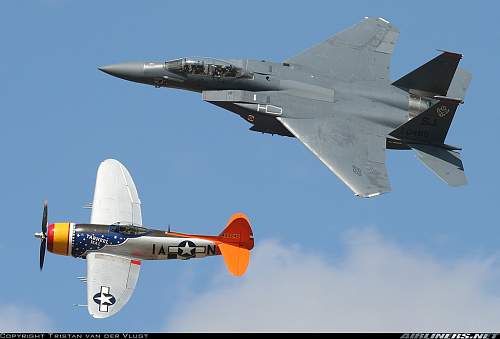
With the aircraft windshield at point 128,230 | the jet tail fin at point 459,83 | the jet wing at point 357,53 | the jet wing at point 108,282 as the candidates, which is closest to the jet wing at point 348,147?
the jet wing at point 357,53

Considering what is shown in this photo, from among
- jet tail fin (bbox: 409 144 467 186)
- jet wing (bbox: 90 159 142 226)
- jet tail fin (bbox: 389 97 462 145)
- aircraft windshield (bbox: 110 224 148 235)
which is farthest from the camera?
jet tail fin (bbox: 389 97 462 145)

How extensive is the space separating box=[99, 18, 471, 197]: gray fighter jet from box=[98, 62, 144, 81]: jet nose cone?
0.04 meters

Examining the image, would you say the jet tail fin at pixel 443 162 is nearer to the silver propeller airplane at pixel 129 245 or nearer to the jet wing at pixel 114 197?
the silver propeller airplane at pixel 129 245

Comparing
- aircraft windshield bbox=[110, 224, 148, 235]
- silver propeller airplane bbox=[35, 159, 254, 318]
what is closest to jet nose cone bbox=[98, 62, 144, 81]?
silver propeller airplane bbox=[35, 159, 254, 318]

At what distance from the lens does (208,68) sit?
190ft

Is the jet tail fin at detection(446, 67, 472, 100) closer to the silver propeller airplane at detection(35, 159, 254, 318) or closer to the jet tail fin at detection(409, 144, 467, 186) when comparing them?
the jet tail fin at detection(409, 144, 467, 186)

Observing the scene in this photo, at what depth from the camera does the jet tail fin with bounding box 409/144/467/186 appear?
186 ft

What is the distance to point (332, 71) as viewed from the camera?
59.5 metres

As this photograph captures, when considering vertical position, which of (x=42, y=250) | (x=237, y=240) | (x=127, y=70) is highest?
(x=127, y=70)

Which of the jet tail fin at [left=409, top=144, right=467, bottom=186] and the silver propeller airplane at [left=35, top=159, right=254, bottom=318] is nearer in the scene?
the silver propeller airplane at [left=35, top=159, right=254, bottom=318]

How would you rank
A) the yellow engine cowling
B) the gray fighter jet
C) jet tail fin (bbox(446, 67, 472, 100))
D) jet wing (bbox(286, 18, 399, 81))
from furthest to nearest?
jet wing (bbox(286, 18, 399, 81)) → jet tail fin (bbox(446, 67, 472, 100)) → the gray fighter jet → the yellow engine cowling

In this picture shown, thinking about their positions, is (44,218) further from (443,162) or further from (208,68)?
(443,162)

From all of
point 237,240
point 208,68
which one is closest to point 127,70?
point 208,68

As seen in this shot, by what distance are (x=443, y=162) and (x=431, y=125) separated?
4.94ft
